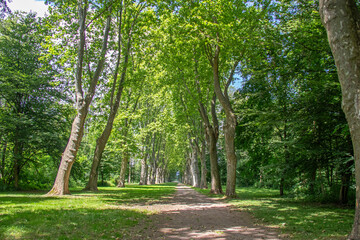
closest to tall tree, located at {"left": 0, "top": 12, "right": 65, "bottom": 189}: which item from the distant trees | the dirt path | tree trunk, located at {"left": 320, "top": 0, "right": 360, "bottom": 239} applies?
the distant trees

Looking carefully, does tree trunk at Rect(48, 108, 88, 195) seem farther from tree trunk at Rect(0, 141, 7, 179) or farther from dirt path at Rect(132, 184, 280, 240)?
tree trunk at Rect(0, 141, 7, 179)

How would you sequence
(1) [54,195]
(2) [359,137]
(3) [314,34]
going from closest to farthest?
(2) [359,137] → (3) [314,34] → (1) [54,195]

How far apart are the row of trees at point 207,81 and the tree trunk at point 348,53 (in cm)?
8

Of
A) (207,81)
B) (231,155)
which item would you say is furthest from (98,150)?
(207,81)

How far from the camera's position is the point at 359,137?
4367 mm

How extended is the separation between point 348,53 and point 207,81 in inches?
579

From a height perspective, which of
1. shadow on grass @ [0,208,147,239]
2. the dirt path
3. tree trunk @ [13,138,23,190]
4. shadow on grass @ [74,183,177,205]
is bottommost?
shadow on grass @ [74,183,177,205]

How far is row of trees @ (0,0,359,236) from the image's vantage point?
10453 millimetres

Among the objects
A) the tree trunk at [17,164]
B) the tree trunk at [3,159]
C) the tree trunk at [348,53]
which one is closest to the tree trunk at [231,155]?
the tree trunk at [348,53]

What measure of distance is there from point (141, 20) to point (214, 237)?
15108mm

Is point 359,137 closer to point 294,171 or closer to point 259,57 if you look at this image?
point 294,171

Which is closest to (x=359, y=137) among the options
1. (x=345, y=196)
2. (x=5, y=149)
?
(x=345, y=196)

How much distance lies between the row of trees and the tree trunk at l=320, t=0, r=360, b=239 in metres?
0.08

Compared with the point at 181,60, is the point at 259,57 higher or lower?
lower
